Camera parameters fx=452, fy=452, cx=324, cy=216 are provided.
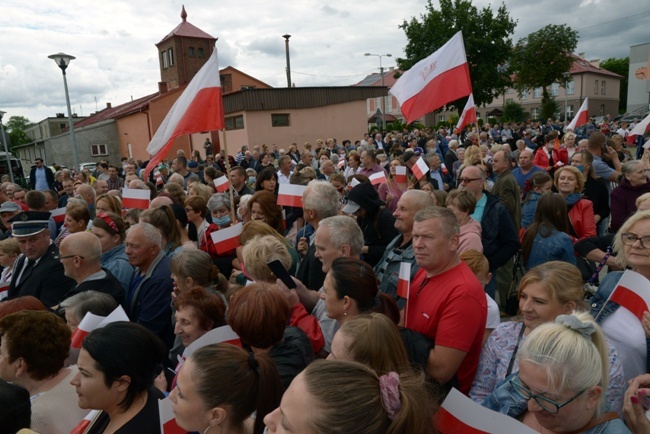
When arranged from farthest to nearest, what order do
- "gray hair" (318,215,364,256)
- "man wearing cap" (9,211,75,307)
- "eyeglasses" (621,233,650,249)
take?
"man wearing cap" (9,211,75,307) < "gray hair" (318,215,364,256) < "eyeglasses" (621,233,650,249)

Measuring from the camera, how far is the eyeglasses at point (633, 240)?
269 centimetres

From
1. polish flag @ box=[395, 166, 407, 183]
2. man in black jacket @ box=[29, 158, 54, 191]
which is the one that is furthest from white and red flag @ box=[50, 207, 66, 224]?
man in black jacket @ box=[29, 158, 54, 191]

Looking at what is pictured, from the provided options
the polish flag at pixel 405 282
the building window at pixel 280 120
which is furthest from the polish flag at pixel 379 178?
the building window at pixel 280 120

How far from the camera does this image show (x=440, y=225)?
2.82 meters

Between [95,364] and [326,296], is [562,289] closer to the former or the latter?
[326,296]

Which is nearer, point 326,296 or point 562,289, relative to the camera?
point 562,289

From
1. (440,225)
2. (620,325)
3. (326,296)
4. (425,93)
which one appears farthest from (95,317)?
(425,93)

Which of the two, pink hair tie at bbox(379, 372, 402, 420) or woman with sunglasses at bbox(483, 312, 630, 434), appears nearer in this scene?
pink hair tie at bbox(379, 372, 402, 420)

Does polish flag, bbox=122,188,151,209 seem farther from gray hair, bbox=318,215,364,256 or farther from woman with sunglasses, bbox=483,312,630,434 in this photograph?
woman with sunglasses, bbox=483,312,630,434

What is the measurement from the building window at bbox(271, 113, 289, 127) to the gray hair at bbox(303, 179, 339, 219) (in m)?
Result: 24.6

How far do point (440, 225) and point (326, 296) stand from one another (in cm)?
84

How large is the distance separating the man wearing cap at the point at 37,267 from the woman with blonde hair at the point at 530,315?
373 cm

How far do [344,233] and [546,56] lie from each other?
41760mm

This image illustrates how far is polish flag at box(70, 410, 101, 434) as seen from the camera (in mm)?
2268
